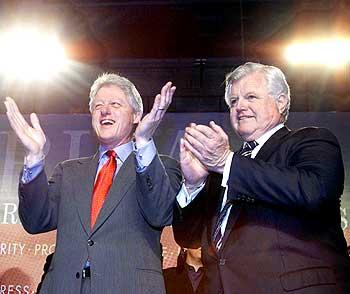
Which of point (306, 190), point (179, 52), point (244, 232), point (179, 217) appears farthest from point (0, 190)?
point (306, 190)

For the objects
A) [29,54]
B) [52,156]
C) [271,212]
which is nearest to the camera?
[271,212]

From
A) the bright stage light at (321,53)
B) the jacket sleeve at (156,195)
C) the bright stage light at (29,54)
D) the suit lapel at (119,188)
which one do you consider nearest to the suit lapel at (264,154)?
the jacket sleeve at (156,195)

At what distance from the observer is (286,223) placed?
1.33 m

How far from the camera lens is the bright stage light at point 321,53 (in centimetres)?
354

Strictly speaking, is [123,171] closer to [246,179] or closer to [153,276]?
[153,276]

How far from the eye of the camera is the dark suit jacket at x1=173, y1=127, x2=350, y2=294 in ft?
4.09

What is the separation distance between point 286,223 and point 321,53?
2.55m

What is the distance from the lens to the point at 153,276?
1569 millimetres

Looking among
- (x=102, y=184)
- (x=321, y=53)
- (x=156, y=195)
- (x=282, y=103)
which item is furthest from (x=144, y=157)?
(x=321, y=53)

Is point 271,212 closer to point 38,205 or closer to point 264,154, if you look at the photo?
point 264,154

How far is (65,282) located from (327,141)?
2.86 ft

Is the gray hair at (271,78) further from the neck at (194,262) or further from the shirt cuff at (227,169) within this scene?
the neck at (194,262)

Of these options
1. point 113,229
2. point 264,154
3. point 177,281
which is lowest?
point 177,281

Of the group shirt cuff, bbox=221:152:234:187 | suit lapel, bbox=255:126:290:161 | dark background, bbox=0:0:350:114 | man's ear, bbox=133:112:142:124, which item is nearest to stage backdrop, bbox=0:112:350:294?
dark background, bbox=0:0:350:114
